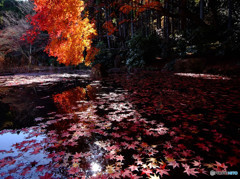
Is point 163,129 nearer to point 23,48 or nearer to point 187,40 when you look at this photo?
point 187,40

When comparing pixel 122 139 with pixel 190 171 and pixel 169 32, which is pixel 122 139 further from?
pixel 169 32

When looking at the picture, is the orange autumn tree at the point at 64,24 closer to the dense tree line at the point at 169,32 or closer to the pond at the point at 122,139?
the dense tree line at the point at 169,32

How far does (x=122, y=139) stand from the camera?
347 centimetres

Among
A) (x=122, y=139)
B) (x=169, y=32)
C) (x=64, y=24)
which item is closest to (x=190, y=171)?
(x=122, y=139)

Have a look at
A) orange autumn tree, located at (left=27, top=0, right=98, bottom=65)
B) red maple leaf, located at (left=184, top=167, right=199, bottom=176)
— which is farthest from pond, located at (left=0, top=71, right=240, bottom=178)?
orange autumn tree, located at (left=27, top=0, right=98, bottom=65)

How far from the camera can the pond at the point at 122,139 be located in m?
2.53

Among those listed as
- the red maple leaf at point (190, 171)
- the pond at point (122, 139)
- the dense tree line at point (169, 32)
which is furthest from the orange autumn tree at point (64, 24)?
the red maple leaf at point (190, 171)

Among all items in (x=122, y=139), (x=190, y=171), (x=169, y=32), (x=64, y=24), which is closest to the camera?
(x=190, y=171)

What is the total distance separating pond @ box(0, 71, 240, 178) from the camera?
2.53 meters

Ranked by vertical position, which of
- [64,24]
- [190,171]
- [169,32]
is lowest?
[190,171]

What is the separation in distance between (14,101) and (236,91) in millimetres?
10070

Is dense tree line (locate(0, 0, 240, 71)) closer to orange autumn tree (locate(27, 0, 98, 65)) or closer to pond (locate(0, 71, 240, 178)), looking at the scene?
orange autumn tree (locate(27, 0, 98, 65))

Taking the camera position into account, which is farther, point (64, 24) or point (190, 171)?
point (64, 24)

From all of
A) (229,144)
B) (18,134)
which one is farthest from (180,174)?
(18,134)
